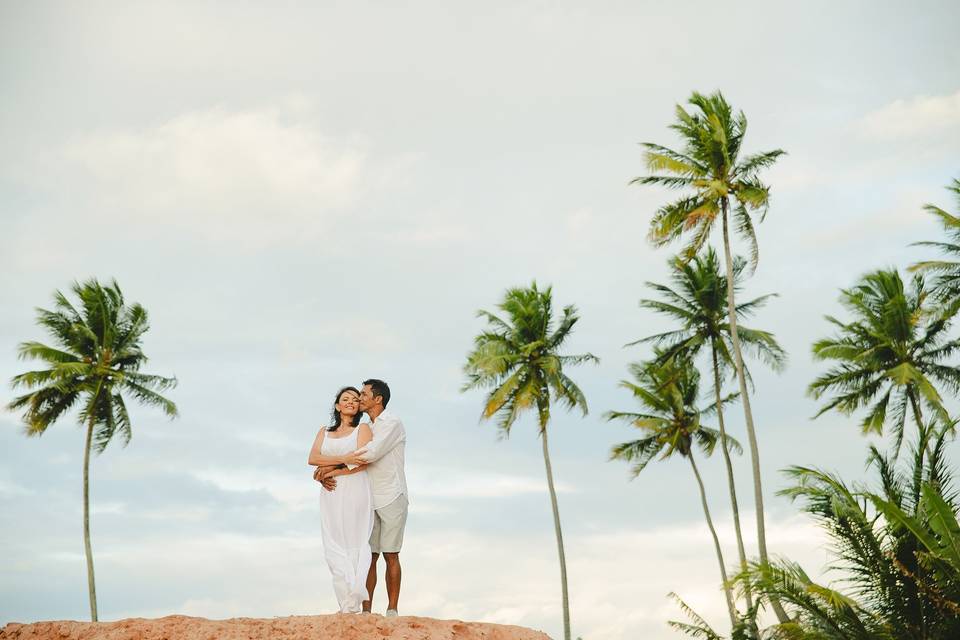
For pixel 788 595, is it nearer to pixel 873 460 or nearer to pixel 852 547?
pixel 852 547

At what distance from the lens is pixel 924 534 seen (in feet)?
35.6

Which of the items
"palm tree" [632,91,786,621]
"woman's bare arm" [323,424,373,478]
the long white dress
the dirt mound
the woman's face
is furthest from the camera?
"palm tree" [632,91,786,621]

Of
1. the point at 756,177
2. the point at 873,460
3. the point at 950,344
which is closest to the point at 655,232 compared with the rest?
the point at 756,177

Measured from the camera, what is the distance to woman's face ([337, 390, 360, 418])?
9.06 meters

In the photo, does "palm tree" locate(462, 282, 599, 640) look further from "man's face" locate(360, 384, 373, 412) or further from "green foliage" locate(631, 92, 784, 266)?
"man's face" locate(360, 384, 373, 412)

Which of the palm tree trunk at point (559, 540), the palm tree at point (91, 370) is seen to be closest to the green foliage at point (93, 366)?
the palm tree at point (91, 370)

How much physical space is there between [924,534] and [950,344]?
22047 millimetres

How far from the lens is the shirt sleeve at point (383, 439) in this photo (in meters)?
8.85

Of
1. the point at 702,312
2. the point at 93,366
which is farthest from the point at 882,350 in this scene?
the point at 93,366

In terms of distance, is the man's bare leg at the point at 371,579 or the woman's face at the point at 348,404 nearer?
the man's bare leg at the point at 371,579

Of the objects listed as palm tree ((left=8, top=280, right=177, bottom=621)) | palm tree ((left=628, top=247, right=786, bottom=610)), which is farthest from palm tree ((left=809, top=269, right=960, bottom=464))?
palm tree ((left=8, top=280, right=177, bottom=621))

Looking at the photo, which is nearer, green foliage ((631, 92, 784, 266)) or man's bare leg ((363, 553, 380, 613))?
man's bare leg ((363, 553, 380, 613))

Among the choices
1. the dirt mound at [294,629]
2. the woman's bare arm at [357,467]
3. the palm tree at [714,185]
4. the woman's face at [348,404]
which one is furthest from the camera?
the palm tree at [714,185]

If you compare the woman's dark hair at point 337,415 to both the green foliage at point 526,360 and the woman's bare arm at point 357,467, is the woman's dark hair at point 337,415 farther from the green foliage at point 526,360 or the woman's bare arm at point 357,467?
the green foliage at point 526,360
